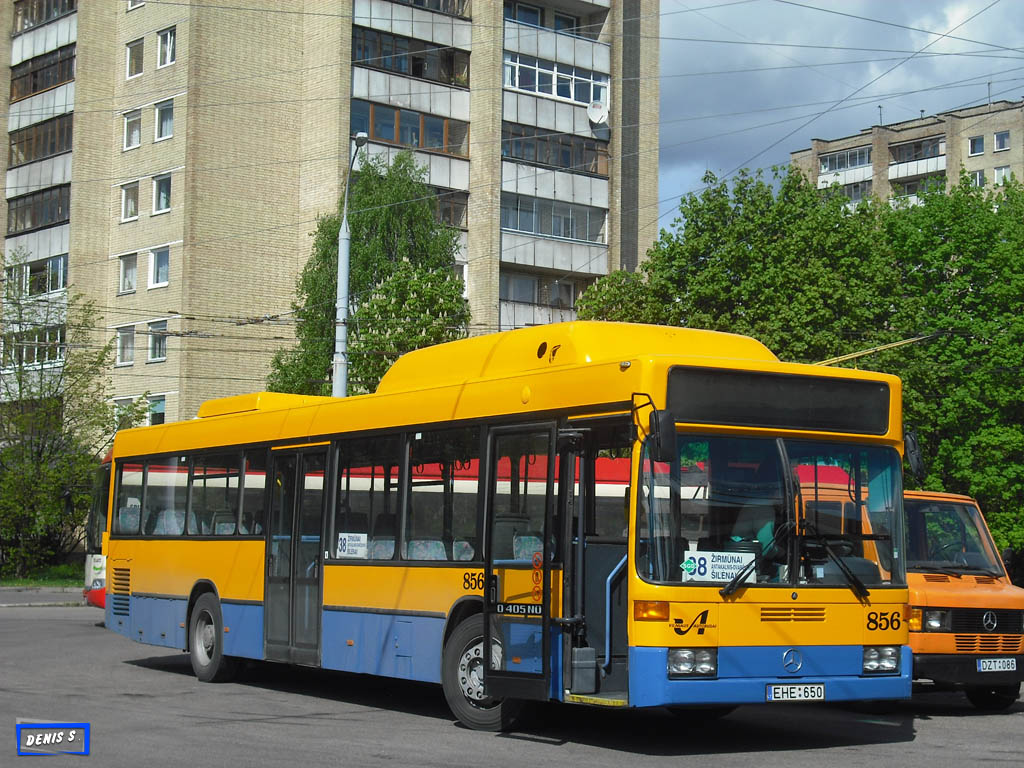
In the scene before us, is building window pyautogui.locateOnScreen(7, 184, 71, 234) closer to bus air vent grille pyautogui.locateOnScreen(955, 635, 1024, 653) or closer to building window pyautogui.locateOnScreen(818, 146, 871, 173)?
bus air vent grille pyautogui.locateOnScreen(955, 635, 1024, 653)

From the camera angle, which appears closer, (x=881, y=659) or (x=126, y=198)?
(x=881, y=659)

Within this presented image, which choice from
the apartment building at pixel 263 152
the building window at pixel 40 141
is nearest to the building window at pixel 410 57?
the apartment building at pixel 263 152

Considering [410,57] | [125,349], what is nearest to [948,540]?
[410,57]

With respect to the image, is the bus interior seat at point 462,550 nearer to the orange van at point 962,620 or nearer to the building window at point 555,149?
the orange van at point 962,620

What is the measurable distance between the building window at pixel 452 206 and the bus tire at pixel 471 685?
3944cm

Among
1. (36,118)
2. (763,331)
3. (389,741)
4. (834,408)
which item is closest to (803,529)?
(834,408)

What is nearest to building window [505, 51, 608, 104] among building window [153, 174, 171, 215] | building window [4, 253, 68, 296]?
building window [153, 174, 171, 215]

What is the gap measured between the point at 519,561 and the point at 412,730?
64.7 inches

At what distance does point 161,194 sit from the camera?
50.1m

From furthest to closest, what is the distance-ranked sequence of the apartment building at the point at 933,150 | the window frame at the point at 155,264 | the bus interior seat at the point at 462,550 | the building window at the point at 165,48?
the apartment building at the point at 933,150, the building window at the point at 165,48, the window frame at the point at 155,264, the bus interior seat at the point at 462,550

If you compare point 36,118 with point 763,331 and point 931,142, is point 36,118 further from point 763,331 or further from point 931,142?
point 931,142

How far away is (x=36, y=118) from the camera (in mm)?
54000

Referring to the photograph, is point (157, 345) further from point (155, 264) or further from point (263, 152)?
point (263, 152)

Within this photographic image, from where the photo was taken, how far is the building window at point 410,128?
1954 inches
